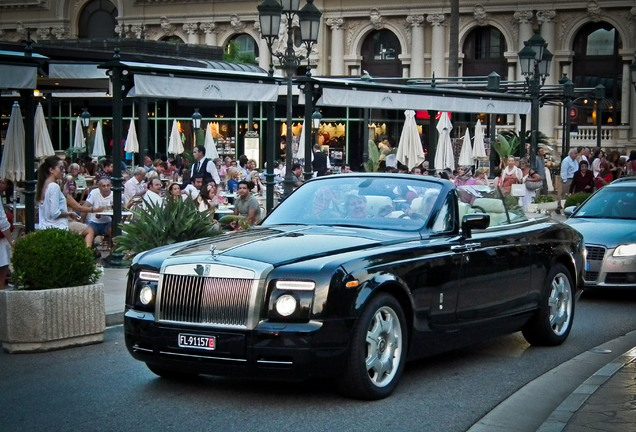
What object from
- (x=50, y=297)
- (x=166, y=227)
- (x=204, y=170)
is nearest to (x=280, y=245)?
(x=50, y=297)

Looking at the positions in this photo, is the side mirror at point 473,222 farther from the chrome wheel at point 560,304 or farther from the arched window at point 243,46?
the arched window at point 243,46

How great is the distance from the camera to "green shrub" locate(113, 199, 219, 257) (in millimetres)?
13164

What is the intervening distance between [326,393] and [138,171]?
13837 mm

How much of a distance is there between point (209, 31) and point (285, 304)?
72088 mm

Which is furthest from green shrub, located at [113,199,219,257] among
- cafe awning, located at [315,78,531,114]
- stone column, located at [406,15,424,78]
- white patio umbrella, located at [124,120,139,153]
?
stone column, located at [406,15,424,78]

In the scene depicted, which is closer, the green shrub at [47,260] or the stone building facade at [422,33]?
the green shrub at [47,260]

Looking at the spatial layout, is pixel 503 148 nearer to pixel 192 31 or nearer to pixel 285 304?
pixel 285 304

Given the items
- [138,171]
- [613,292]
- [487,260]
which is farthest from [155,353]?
[138,171]

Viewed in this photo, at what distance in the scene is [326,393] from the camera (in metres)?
8.60

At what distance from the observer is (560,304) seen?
11.3m

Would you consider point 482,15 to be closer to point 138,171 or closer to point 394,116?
point 394,116

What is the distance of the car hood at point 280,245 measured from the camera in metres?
8.31

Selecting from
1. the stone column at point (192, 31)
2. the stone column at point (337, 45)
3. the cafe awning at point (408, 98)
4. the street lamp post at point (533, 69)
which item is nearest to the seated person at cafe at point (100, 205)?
the cafe awning at point (408, 98)

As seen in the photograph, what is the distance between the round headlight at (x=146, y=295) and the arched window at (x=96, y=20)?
76480mm
